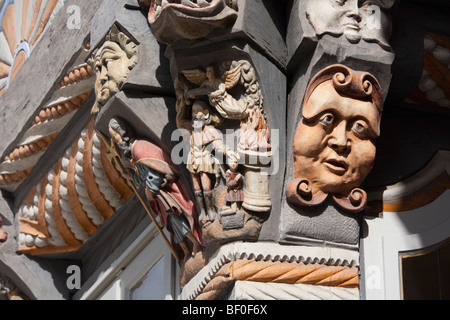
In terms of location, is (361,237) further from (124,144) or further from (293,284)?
(124,144)

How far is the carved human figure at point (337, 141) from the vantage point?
466cm

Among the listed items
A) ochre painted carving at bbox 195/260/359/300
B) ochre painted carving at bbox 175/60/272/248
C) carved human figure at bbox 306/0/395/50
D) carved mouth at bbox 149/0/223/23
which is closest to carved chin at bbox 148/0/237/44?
carved mouth at bbox 149/0/223/23

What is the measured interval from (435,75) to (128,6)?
2.99 ft

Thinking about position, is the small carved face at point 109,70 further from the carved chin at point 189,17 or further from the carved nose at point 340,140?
the carved nose at point 340,140

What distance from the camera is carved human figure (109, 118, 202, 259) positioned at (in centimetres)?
495


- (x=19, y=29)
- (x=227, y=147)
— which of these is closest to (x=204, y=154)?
(x=227, y=147)

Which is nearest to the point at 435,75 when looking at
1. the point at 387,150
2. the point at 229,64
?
the point at 387,150

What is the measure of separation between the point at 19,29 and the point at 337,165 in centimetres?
225

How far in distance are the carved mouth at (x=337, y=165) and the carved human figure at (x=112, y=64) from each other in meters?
0.72

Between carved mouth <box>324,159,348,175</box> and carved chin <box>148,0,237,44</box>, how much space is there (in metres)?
0.46

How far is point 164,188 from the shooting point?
16.4ft

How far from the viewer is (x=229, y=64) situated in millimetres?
4770

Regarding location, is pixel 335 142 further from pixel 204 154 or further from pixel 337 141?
pixel 204 154
